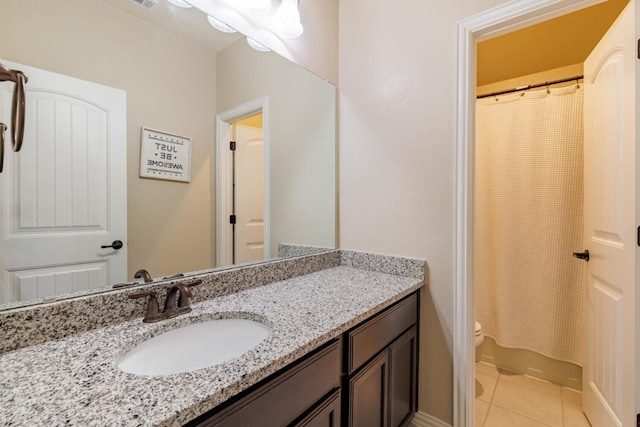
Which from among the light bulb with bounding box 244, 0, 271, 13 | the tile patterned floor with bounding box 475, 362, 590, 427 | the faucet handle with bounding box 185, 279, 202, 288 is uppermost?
the light bulb with bounding box 244, 0, 271, 13

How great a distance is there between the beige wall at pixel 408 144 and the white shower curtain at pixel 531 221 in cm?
67

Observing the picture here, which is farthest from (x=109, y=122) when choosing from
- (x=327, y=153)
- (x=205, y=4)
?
(x=327, y=153)

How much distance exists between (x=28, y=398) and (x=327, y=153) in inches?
59.3

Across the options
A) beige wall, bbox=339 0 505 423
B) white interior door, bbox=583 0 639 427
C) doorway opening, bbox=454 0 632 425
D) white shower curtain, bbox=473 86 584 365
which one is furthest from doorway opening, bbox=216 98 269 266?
white interior door, bbox=583 0 639 427

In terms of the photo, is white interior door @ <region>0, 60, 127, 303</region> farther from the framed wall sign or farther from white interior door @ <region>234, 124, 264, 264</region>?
white interior door @ <region>234, 124, 264, 264</region>

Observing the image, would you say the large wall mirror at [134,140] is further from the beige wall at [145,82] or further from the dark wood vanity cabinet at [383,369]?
the dark wood vanity cabinet at [383,369]

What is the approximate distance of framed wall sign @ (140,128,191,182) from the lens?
1.00 metres

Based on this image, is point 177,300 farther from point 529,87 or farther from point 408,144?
point 529,87

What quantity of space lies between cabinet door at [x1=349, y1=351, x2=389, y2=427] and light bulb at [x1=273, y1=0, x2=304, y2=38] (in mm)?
1577

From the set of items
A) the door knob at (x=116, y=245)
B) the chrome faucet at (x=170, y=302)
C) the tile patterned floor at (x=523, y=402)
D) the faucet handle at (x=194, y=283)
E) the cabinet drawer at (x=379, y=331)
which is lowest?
the tile patterned floor at (x=523, y=402)

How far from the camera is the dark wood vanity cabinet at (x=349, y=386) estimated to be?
2.12 feet

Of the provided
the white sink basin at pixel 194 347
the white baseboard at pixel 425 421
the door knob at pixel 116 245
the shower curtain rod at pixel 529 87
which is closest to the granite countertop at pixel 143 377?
the white sink basin at pixel 194 347

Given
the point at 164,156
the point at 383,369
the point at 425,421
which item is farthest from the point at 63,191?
the point at 425,421

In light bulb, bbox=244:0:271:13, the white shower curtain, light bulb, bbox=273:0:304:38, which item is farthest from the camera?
the white shower curtain
